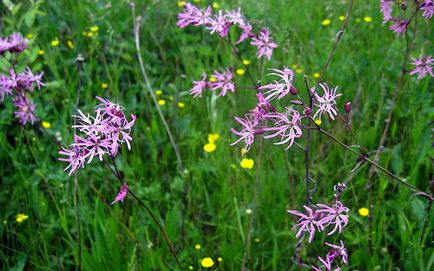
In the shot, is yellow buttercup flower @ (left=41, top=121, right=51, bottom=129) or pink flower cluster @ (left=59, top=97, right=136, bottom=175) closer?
pink flower cluster @ (left=59, top=97, right=136, bottom=175)

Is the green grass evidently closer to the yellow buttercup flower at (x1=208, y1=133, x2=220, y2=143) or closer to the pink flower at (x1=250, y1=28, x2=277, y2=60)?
the yellow buttercup flower at (x1=208, y1=133, x2=220, y2=143)

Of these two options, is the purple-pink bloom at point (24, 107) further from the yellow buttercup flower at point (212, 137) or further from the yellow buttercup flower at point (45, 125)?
the yellow buttercup flower at point (212, 137)

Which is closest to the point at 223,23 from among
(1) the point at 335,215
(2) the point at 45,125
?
(1) the point at 335,215

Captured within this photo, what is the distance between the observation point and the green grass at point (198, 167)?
6.22 ft

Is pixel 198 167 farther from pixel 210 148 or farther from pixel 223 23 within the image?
pixel 223 23

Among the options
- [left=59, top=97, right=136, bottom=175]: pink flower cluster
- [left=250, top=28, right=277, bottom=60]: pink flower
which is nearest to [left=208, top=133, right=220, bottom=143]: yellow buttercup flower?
[left=250, top=28, right=277, bottom=60]: pink flower

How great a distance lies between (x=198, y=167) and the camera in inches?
87.7

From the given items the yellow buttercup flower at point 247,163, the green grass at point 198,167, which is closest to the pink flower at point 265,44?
the green grass at point 198,167

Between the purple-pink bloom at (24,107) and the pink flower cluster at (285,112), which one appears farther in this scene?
the purple-pink bloom at (24,107)

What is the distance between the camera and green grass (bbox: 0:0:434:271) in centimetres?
189

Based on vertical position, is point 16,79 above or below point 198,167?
above

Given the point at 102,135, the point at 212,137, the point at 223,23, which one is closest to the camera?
the point at 102,135

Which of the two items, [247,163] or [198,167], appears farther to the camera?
[198,167]

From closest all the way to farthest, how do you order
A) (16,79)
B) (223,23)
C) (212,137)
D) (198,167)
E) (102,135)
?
(102,135), (223,23), (16,79), (198,167), (212,137)
